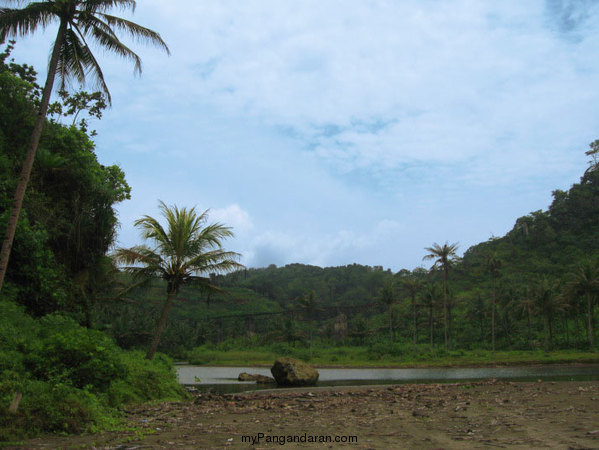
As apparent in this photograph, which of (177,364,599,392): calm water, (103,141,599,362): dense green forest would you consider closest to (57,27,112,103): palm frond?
(177,364,599,392): calm water

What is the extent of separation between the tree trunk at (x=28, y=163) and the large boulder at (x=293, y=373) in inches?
747

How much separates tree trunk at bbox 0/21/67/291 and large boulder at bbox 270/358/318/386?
18977mm

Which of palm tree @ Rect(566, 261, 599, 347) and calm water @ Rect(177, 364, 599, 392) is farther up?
palm tree @ Rect(566, 261, 599, 347)

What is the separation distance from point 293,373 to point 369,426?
1966 centimetres

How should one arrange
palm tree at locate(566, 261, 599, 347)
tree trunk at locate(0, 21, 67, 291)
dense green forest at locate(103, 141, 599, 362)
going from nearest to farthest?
tree trunk at locate(0, 21, 67, 291), palm tree at locate(566, 261, 599, 347), dense green forest at locate(103, 141, 599, 362)

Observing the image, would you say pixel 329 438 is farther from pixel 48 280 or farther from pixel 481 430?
pixel 48 280

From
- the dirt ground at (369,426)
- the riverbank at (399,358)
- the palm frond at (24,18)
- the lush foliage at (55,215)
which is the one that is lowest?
the riverbank at (399,358)

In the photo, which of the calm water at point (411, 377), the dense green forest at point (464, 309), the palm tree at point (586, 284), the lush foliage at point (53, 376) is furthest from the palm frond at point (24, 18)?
the palm tree at point (586, 284)

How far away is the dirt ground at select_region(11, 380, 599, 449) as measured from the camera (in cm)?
763

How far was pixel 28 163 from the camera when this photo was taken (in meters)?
12.6

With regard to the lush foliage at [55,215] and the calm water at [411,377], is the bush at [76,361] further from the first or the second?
the calm water at [411,377]

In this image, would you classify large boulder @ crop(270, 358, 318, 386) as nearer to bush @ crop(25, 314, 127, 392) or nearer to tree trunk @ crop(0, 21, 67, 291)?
bush @ crop(25, 314, 127, 392)

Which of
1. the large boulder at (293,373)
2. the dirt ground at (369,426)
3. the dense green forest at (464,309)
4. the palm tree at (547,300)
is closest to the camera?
the dirt ground at (369,426)

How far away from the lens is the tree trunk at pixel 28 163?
38.0ft
